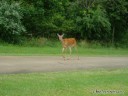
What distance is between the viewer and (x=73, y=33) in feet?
125

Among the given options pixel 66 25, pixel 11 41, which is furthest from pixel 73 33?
pixel 11 41

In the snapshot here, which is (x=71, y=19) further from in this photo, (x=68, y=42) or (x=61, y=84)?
(x=61, y=84)

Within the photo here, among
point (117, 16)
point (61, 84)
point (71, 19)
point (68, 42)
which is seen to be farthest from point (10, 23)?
point (61, 84)

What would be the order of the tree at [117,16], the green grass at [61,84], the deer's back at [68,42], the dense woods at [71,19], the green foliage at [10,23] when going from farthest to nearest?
the tree at [117,16], the dense woods at [71,19], the green foliage at [10,23], the deer's back at [68,42], the green grass at [61,84]

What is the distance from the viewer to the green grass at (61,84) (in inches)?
465

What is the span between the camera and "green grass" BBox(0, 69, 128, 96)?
11.8m

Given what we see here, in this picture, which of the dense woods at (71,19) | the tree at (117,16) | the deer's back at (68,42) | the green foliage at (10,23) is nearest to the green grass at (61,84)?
the deer's back at (68,42)

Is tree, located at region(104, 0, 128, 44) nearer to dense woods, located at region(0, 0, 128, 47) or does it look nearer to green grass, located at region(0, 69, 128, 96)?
dense woods, located at region(0, 0, 128, 47)

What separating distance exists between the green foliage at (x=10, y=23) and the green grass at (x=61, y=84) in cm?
1497

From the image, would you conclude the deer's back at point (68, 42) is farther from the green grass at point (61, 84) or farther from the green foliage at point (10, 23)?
the green foliage at point (10, 23)

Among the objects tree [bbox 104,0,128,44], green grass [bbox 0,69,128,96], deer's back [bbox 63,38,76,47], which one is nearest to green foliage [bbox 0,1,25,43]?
deer's back [bbox 63,38,76,47]

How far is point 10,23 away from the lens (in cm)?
3034

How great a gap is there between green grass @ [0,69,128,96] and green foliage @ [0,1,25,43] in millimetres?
14970

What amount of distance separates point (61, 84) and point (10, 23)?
59.4ft
